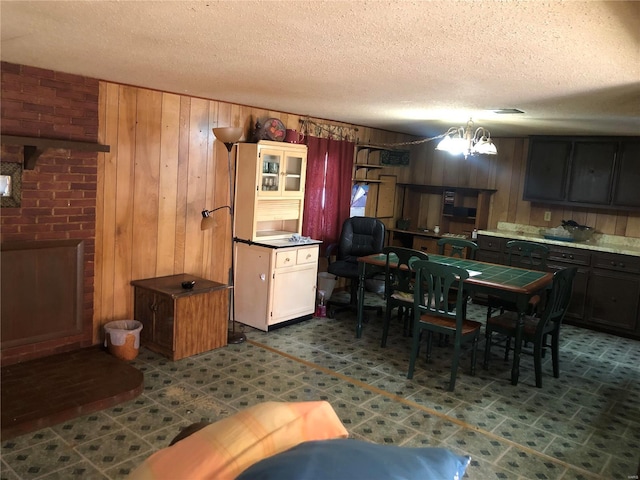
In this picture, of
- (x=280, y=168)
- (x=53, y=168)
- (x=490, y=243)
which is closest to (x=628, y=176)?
(x=490, y=243)

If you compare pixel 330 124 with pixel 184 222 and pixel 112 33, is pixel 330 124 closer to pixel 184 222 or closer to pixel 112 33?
pixel 184 222

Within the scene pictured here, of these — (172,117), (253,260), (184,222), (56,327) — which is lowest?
(56,327)

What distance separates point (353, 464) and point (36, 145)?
321 centimetres

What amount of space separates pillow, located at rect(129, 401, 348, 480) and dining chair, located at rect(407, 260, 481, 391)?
7.84 feet

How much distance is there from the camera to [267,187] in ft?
16.6

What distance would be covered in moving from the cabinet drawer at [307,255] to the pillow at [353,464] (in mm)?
3831

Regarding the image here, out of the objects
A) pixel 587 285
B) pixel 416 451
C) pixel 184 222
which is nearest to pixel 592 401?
pixel 587 285

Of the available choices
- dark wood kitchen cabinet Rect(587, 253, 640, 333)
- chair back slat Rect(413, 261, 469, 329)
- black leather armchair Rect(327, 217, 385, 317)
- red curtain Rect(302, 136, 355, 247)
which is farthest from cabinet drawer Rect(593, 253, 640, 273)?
red curtain Rect(302, 136, 355, 247)

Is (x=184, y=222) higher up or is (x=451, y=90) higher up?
(x=451, y=90)

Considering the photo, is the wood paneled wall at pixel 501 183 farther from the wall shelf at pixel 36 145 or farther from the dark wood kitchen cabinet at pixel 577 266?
the wall shelf at pixel 36 145

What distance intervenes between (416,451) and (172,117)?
151 inches

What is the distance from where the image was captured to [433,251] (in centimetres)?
703

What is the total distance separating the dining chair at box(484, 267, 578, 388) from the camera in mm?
3896

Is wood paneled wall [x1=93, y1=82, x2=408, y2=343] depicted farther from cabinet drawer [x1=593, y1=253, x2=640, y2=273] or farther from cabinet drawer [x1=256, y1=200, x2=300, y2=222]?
cabinet drawer [x1=593, y1=253, x2=640, y2=273]
